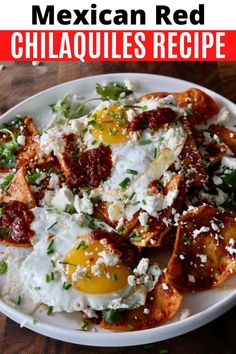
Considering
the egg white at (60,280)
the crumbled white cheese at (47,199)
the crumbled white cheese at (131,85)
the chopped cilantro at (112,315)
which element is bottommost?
the chopped cilantro at (112,315)

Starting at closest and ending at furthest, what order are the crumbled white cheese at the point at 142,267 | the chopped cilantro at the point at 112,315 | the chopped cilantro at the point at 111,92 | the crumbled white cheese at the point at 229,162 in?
the chopped cilantro at the point at 112,315
the crumbled white cheese at the point at 142,267
the crumbled white cheese at the point at 229,162
the chopped cilantro at the point at 111,92

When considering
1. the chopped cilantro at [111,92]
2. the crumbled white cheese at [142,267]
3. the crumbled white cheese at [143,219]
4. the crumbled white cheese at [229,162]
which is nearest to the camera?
the crumbled white cheese at [142,267]

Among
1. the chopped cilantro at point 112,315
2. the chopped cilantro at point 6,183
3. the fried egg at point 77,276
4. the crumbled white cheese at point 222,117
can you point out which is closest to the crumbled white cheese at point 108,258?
the fried egg at point 77,276

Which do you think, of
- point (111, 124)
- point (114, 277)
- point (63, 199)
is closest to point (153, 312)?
point (114, 277)

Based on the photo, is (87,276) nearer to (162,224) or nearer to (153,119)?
(162,224)

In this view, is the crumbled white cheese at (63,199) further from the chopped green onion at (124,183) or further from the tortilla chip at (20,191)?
the chopped green onion at (124,183)

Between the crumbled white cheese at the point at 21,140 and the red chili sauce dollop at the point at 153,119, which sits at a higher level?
the red chili sauce dollop at the point at 153,119
